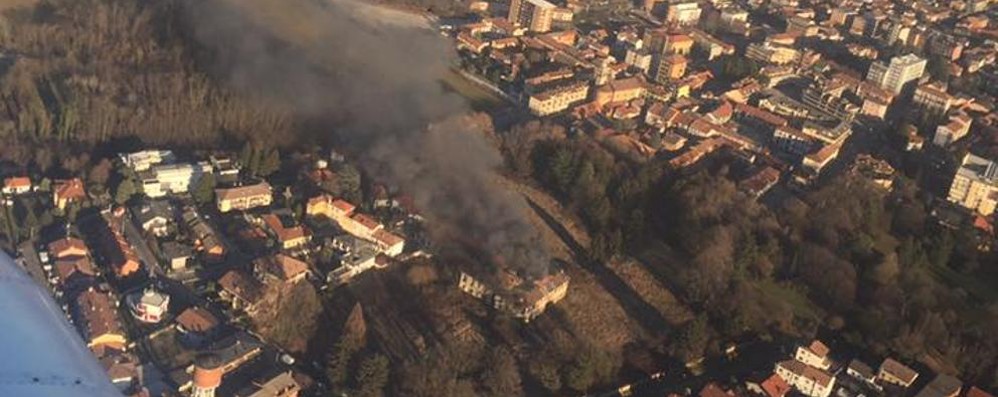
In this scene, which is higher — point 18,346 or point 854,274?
point 18,346

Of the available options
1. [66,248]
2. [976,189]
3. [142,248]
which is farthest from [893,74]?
[66,248]

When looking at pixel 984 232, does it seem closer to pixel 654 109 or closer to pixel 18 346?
pixel 654 109

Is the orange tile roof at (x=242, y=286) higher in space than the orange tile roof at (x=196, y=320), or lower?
higher

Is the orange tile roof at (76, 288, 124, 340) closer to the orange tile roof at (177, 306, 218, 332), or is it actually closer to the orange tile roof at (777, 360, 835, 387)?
the orange tile roof at (177, 306, 218, 332)

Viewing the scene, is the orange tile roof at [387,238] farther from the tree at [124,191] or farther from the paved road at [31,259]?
the paved road at [31,259]

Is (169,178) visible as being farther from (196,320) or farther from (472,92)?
(472,92)

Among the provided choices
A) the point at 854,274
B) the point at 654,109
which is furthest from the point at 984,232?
the point at 654,109

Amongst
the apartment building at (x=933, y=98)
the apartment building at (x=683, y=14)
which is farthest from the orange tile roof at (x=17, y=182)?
the apartment building at (x=933, y=98)
